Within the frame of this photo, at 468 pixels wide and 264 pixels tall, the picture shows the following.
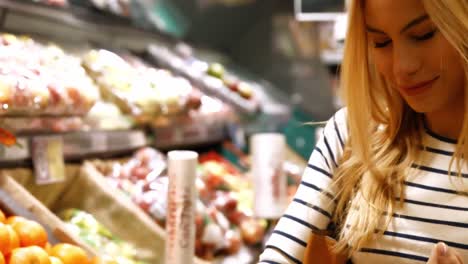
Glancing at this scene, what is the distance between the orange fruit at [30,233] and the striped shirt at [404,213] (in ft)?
2.35

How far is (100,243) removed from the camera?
2.49 meters

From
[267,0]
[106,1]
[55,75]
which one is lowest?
[55,75]

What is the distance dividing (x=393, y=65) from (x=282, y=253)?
44 centimetres

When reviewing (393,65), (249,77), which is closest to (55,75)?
(393,65)

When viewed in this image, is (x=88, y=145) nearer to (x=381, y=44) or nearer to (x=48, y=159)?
(x=48, y=159)

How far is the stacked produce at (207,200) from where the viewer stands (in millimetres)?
2885

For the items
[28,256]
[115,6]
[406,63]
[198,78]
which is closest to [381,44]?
[406,63]

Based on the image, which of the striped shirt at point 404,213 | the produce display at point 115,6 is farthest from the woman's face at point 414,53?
the produce display at point 115,6

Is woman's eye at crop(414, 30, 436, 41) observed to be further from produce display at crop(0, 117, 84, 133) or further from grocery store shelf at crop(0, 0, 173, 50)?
grocery store shelf at crop(0, 0, 173, 50)

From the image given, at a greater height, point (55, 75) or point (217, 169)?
point (55, 75)

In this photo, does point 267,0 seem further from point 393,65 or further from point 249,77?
point 393,65

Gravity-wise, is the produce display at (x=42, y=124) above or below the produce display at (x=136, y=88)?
below

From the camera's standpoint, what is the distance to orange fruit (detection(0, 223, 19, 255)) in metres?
1.80

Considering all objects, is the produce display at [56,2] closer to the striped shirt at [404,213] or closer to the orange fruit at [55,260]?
the orange fruit at [55,260]
